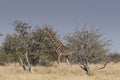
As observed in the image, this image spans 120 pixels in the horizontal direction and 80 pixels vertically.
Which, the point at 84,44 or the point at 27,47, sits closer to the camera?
the point at 84,44

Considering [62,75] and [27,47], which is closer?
[62,75]

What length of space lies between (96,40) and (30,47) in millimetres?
8959

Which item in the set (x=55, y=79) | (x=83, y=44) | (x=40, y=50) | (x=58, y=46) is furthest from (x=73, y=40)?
(x=40, y=50)

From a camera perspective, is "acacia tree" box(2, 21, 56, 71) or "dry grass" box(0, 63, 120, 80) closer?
"dry grass" box(0, 63, 120, 80)

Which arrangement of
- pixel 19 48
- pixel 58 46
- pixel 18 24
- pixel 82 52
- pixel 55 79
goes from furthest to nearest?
pixel 19 48, pixel 18 24, pixel 82 52, pixel 58 46, pixel 55 79

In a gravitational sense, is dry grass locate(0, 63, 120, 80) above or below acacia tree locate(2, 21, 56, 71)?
below

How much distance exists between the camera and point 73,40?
67.7 feet

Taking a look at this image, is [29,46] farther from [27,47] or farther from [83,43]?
[83,43]

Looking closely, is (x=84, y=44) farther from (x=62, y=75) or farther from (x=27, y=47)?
(x=27, y=47)

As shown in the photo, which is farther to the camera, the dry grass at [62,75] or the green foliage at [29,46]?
the green foliage at [29,46]

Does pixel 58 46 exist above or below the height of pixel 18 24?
below

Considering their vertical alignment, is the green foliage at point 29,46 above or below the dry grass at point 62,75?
above

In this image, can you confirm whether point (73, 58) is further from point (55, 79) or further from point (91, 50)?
point (55, 79)

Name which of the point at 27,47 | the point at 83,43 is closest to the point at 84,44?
the point at 83,43
